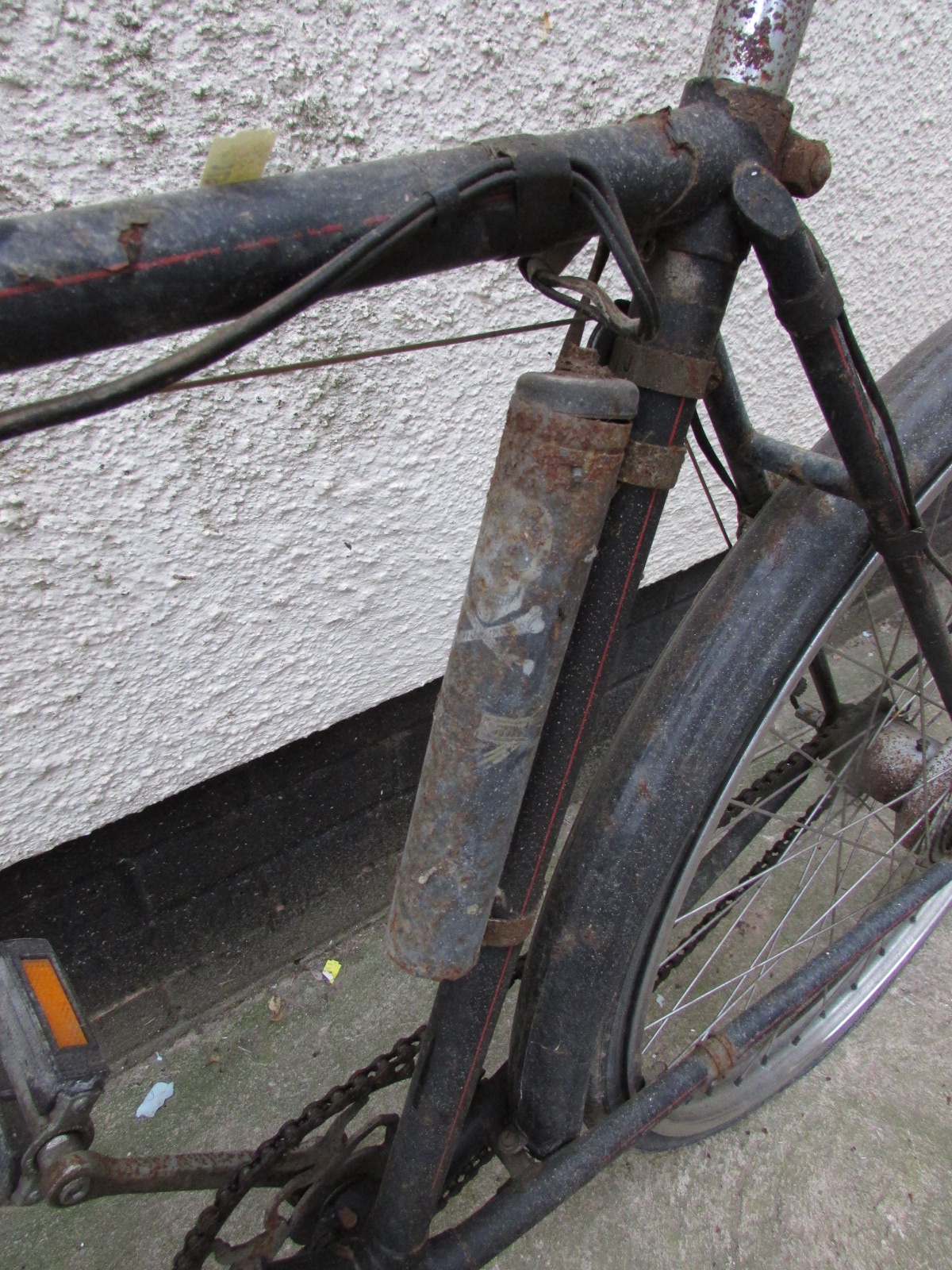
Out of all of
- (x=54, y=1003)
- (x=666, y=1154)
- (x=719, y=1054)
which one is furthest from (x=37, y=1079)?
(x=666, y=1154)

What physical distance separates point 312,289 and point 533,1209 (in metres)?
1.11

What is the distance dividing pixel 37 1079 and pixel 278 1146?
0.38 metres

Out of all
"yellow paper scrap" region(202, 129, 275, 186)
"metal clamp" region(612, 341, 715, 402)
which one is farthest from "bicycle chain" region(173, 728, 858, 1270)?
"yellow paper scrap" region(202, 129, 275, 186)

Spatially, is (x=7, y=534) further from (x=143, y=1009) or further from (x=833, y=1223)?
(x=833, y=1223)

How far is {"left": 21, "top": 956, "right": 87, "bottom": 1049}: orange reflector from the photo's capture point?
32.3 inches

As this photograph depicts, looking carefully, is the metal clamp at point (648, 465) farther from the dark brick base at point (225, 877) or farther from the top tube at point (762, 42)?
the dark brick base at point (225, 877)

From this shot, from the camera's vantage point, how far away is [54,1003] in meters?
0.85

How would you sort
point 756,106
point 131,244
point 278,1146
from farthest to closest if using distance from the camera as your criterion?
point 278,1146
point 756,106
point 131,244

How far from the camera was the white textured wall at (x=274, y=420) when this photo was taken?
100cm

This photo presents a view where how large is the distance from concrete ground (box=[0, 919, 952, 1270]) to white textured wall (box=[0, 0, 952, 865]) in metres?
0.68

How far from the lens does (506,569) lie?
627mm

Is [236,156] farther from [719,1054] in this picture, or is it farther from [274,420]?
[719,1054]

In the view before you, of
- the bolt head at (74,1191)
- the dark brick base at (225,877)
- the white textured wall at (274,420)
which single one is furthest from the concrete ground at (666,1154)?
the bolt head at (74,1191)

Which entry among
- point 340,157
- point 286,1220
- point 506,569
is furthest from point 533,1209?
point 340,157
